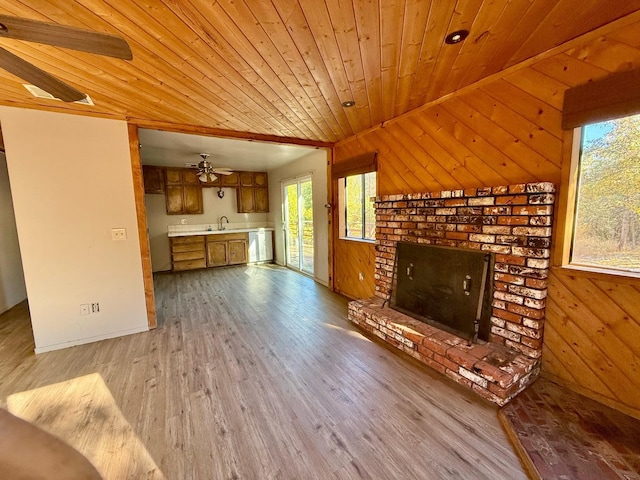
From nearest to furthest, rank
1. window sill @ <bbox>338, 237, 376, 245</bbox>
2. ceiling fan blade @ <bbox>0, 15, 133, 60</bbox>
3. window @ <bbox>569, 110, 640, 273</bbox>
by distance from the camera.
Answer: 1. ceiling fan blade @ <bbox>0, 15, 133, 60</bbox>
2. window @ <bbox>569, 110, 640, 273</bbox>
3. window sill @ <bbox>338, 237, 376, 245</bbox>

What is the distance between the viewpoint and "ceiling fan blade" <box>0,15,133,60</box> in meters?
1.06

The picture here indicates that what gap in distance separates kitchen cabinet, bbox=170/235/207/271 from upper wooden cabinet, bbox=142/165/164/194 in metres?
1.18

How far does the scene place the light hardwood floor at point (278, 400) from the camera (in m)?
1.44

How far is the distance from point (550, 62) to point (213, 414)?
3.35 m

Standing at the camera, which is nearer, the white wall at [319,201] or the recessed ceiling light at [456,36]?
the recessed ceiling light at [456,36]

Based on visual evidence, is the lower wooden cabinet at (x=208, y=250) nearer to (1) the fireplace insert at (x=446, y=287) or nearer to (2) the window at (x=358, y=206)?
(2) the window at (x=358, y=206)

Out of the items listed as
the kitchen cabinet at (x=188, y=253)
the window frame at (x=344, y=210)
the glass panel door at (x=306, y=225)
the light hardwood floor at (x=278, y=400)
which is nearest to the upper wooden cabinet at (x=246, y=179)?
the kitchen cabinet at (x=188, y=253)

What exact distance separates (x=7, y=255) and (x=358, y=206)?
511 cm

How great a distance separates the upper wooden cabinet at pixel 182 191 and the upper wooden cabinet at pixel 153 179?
0.38ft

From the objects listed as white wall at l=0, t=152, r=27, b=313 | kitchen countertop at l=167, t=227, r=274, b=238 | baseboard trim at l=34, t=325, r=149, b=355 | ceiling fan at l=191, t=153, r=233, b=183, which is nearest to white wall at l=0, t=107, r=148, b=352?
baseboard trim at l=34, t=325, r=149, b=355

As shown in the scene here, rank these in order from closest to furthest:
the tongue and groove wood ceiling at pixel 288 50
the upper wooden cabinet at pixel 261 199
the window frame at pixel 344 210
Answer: the tongue and groove wood ceiling at pixel 288 50 < the window frame at pixel 344 210 < the upper wooden cabinet at pixel 261 199

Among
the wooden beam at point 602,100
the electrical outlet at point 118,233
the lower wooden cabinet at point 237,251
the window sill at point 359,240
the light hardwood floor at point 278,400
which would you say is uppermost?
the wooden beam at point 602,100

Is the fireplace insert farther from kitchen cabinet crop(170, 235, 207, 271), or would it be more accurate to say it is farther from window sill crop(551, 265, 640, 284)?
kitchen cabinet crop(170, 235, 207, 271)

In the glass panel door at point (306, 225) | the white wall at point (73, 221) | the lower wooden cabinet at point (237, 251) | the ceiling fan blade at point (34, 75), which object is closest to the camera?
the ceiling fan blade at point (34, 75)
